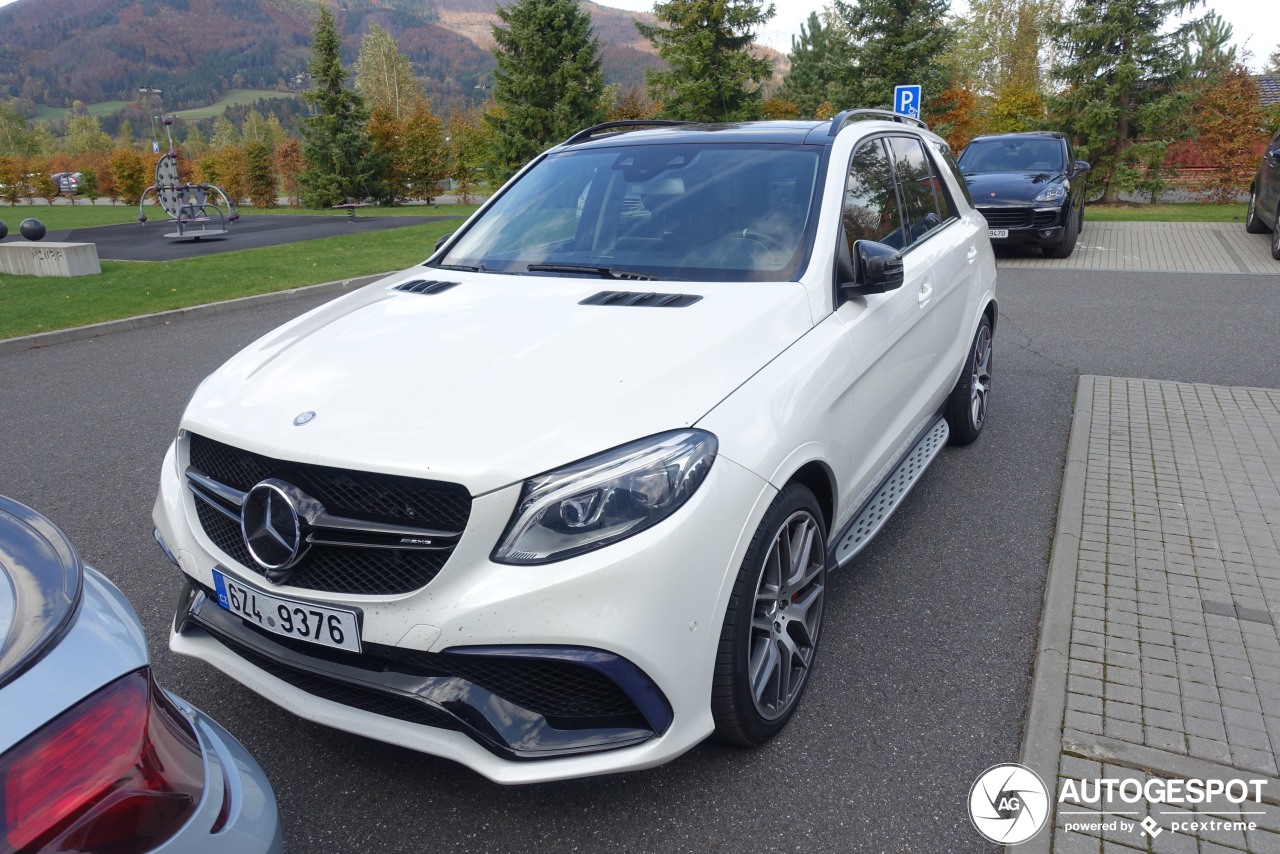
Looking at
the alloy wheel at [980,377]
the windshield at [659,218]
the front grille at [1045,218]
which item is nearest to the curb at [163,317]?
the windshield at [659,218]

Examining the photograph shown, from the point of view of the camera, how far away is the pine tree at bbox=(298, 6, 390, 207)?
3506cm

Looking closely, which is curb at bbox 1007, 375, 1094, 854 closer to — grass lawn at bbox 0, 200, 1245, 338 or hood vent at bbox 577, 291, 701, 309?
hood vent at bbox 577, 291, 701, 309

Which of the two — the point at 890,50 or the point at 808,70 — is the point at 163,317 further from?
the point at 808,70

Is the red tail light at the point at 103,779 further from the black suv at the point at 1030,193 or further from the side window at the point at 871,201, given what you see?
the black suv at the point at 1030,193

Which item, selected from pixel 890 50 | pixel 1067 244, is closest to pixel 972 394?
pixel 1067 244

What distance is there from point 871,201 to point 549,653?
8.51 feet

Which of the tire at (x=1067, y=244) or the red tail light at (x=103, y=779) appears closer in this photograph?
the red tail light at (x=103, y=779)

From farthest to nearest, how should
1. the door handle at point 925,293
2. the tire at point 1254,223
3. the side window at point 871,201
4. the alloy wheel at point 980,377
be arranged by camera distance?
the tire at point 1254,223 → the alloy wheel at point 980,377 → the door handle at point 925,293 → the side window at point 871,201

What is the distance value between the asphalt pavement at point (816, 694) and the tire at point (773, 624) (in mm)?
165

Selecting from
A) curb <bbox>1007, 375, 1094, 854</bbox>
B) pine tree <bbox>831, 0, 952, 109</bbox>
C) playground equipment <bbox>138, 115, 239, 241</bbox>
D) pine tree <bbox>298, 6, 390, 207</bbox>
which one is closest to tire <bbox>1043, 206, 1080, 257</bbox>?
curb <bbox>1007, 375, 1094, 854</bbox>

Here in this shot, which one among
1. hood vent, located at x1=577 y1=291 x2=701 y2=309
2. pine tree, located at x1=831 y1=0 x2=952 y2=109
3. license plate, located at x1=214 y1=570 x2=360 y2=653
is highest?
pine tree, located at x1=831 y1=0 x2=952 y2=109

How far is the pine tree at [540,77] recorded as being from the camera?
3338 centimetres

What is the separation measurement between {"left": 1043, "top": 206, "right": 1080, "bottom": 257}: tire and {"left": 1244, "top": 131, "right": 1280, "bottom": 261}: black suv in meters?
2.64

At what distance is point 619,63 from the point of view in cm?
13738
